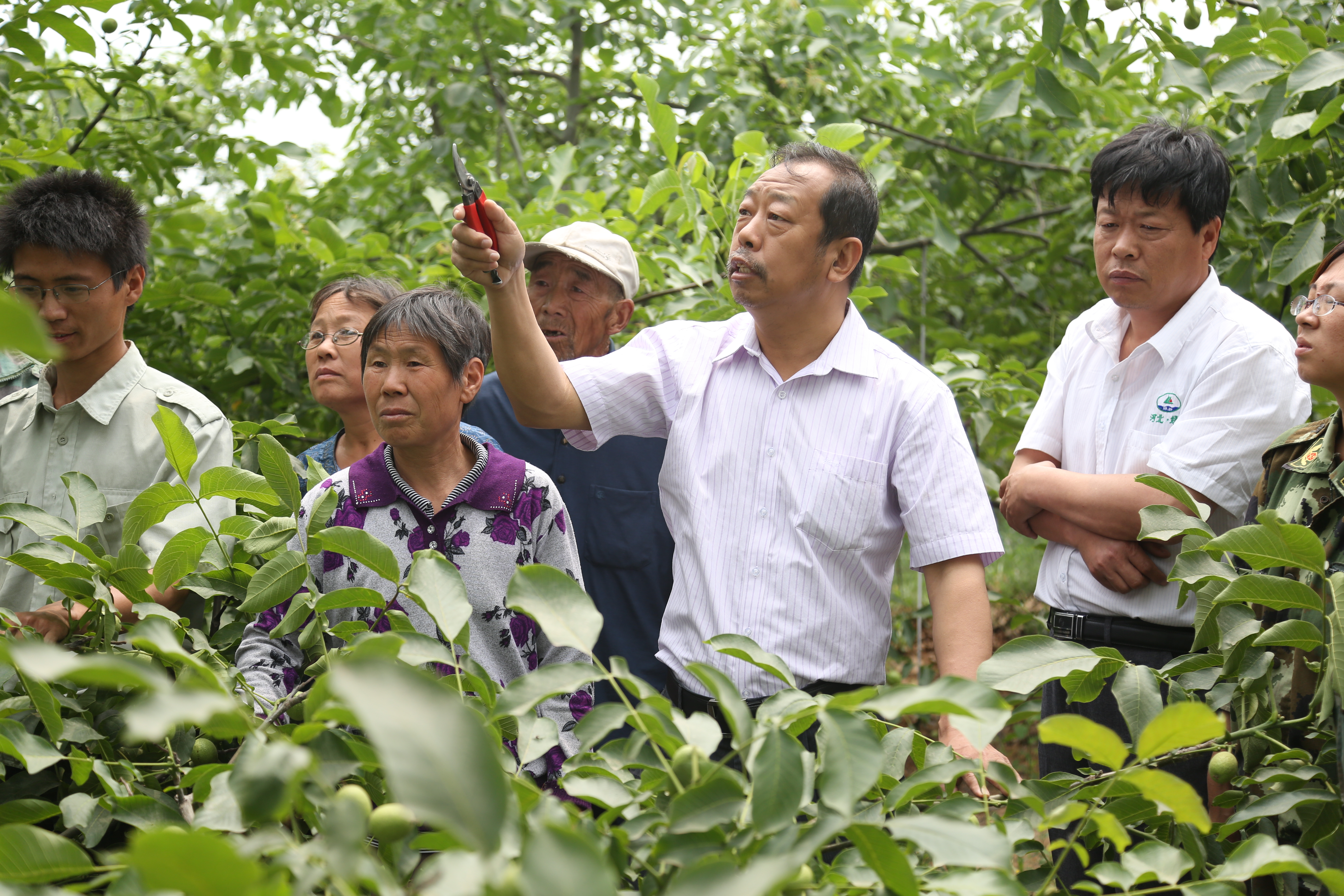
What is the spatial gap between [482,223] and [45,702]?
1.12 metres

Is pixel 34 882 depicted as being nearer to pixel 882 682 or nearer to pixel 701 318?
pixel 882 682

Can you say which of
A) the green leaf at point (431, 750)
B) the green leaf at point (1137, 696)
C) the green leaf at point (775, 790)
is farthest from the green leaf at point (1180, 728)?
the green leaf at point (431, 750)

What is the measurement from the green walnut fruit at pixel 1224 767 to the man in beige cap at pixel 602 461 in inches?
48.2

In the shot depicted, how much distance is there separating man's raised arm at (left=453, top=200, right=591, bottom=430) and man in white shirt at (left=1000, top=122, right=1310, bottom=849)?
906 millimetres

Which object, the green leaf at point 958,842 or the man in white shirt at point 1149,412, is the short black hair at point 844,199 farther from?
the green leaf at point 958,842

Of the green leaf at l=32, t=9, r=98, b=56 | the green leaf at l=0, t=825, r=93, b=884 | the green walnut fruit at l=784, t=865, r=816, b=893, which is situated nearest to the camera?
the green leaf at l=0, t=825, r=93, b=884

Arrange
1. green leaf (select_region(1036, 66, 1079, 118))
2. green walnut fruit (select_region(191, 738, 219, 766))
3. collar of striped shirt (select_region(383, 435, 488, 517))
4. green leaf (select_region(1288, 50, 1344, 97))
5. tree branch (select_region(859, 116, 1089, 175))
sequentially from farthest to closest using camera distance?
tree branch (select_region(859, 116, 1089, 175)) → green leaf (select_region(1036, 66, 1079, 118)) → green leaf (select_region(1288, 50, 1344, 97)) → collar of striped shirt (select_region(383, 435, 488, 517)) → green walnut fruit (select_region(191, 738, 219, 766))

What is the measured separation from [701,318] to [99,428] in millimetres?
1459

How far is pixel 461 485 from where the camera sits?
2.07 m

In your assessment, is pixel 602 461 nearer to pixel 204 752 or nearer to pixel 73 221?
pixel 73 221

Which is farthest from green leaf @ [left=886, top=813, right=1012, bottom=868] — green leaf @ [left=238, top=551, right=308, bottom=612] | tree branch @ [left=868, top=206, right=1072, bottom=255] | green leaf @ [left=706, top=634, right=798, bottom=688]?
tree branch @ [left=868, top=206, right=1072, bottom=255]

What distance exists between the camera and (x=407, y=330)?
6.99 feet

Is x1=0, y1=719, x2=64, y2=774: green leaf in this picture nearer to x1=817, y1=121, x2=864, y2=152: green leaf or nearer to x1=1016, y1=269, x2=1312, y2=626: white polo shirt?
x1=1016, y1=269, x2=1312, y2=626: white polo shirt

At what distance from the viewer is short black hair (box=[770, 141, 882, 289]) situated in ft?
7.38
